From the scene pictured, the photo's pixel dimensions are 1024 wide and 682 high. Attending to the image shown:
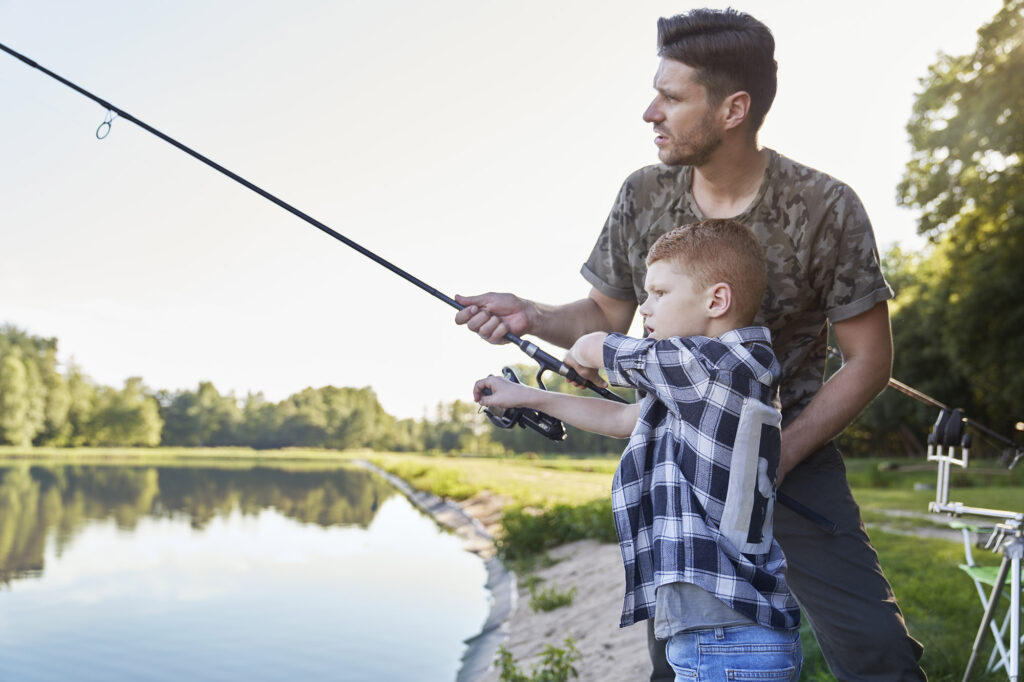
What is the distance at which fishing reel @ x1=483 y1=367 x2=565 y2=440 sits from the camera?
2186 mm

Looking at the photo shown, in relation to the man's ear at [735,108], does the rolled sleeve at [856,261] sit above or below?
below

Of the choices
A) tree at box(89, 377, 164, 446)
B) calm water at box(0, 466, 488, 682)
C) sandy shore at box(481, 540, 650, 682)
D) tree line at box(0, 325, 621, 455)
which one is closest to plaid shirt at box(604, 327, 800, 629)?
sandy shore at box(481, 540, 650, 682)

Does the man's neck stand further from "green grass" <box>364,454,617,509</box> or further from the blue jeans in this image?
"green grass" <box>364,454,617,509</box>

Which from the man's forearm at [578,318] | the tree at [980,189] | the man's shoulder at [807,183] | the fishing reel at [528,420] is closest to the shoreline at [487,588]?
the man's forearm at [578,318]

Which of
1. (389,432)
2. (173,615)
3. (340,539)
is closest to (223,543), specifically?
(340,539)

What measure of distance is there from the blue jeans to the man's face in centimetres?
110

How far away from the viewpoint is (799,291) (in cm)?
226

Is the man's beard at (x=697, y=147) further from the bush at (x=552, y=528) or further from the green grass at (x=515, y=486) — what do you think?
the green grass at (x=515, y=486)

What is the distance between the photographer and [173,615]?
11609 mm

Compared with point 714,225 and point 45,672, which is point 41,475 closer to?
point 45,672

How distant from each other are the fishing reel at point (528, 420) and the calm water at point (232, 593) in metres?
6.40

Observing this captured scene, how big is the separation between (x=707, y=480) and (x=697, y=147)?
846 millimetres

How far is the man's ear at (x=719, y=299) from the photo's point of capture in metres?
1.87

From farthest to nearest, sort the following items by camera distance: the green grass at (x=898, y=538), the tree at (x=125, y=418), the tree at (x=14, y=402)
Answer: the tree at (x=125, y=418) < the tree at (x=14, y=402) < the green grass at (x=898, y=538)
